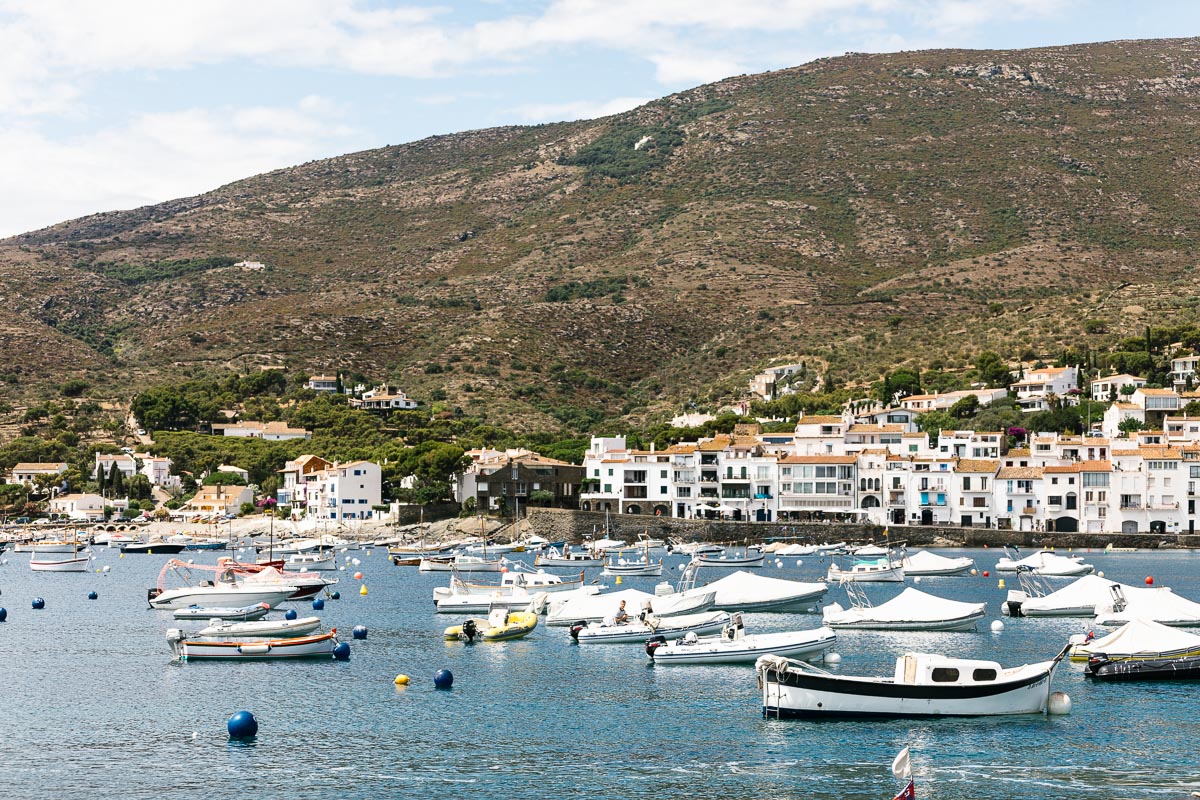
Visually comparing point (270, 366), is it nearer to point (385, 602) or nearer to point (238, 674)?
point (385, 602)

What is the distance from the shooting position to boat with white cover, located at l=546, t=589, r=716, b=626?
58.5 metres

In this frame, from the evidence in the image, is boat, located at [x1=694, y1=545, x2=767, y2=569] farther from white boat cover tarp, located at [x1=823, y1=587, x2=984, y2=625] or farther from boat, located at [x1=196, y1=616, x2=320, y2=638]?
boat, located at [x1=196, y1=616, x2=320, y2=638]

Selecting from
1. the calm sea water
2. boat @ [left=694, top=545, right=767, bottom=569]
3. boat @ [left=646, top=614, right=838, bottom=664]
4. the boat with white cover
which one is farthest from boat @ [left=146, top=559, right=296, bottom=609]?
boat @ [left=694, top=545, right=767, bottom=569]

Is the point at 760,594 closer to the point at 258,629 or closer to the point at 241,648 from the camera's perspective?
the point at 258,629

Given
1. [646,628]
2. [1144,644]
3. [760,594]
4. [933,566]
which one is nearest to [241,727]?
[646,628]

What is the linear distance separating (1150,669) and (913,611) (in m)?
13.3

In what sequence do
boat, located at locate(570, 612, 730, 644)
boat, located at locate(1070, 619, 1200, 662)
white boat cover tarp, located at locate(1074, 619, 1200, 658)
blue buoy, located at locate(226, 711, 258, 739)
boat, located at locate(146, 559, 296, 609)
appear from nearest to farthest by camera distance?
blue buoy, located at locate(226, 711, 258, 739) < boat, located at locate(1070, 619, 1200, 662) < white boat cover tarp, located at locate(1074, 619, 1200, 658) < boat, located at locate(570, 612, 730, 644) < boat, located at locate(146, 559, 296, 609)

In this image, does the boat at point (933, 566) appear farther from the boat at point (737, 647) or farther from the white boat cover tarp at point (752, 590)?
the boat at point (737, 647)

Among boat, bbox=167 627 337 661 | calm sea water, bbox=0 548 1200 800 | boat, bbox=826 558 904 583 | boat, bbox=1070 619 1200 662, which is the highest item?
boat, bbox=1070 619 1200 662

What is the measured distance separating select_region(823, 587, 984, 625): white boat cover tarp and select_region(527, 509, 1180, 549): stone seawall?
52.7 m

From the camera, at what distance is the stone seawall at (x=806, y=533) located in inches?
4227

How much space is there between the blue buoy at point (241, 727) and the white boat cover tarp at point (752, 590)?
28.0 metres

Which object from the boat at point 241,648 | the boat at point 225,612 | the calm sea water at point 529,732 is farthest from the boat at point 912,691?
the boat at point 225,612

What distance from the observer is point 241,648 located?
171 ft
